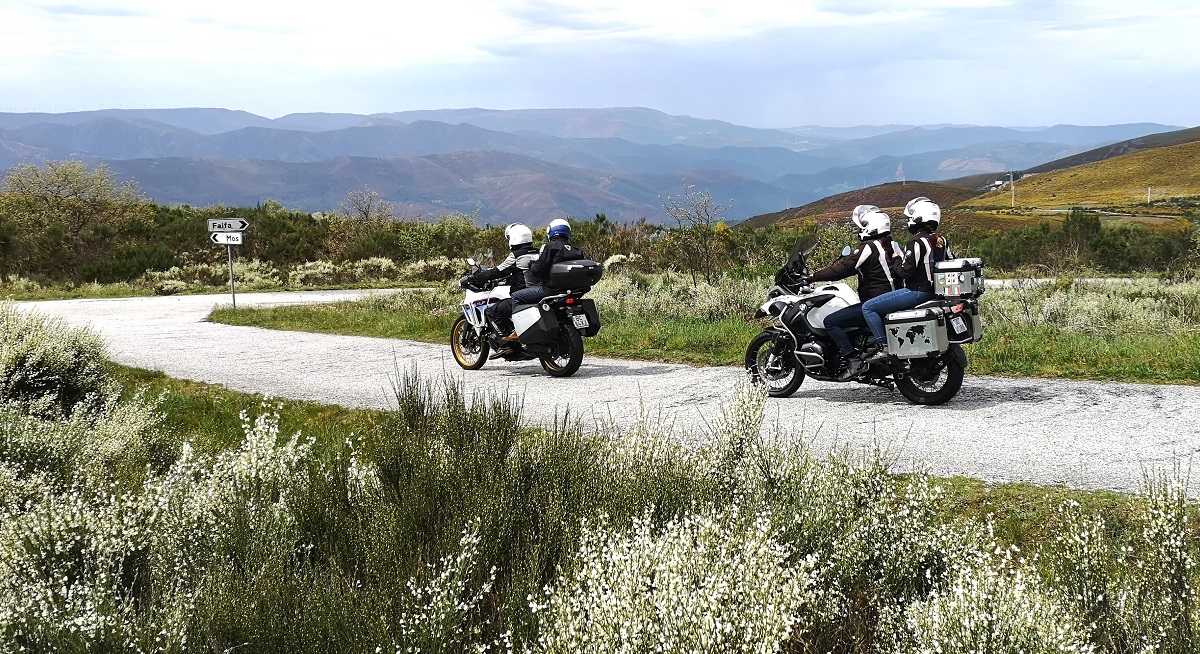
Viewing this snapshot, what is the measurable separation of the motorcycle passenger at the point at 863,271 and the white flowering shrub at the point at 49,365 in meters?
6.38

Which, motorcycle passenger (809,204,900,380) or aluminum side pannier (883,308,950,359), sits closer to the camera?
aluminum side pannier (883,308,950,359)

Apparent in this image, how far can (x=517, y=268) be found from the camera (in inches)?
441

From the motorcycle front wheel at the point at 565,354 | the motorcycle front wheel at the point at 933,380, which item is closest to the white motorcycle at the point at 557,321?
the motorcycle front wheel at the point at 565,354

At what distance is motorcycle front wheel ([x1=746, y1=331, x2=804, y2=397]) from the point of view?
29.6 feet

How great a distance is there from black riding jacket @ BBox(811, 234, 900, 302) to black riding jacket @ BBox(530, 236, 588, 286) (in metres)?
3.14

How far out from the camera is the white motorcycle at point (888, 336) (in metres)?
8.01

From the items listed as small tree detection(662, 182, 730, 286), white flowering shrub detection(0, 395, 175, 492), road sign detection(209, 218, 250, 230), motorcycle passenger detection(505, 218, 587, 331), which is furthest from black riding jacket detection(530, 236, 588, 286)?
road sign detection(209, 218, 250, 230)

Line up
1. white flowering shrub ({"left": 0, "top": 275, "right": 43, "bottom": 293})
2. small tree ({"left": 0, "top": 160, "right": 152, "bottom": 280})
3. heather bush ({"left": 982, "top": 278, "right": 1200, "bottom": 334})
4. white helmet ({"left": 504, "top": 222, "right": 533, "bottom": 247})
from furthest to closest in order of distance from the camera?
small tree ({"left": 0, "top": 160, "right": 152, "bottom": 280}) → white flowering shrub ({"left": 0, "top": 275, "right": 43, "bottom": 293}) → heather bush ({"left": 982, "top": 278, "right": 1200, "bottom": 334}) → white helmet ({"left": 504, "top": 222, "right": 533, "bottom": 247})

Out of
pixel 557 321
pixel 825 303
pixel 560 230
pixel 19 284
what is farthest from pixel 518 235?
pixel 19 284

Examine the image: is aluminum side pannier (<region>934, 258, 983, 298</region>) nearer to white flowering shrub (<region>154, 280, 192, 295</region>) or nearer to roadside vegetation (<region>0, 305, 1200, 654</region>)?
roadside vegetation (<region>0, 305, 1200, 654</region>)

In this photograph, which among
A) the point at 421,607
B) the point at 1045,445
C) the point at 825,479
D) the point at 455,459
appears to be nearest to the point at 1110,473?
the point at 1045,445

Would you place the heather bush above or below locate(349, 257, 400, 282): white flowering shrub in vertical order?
above

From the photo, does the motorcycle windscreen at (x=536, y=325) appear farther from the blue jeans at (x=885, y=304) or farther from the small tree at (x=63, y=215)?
the small tree at (x=63, y=215)

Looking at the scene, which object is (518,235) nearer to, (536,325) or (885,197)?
(536,325)
